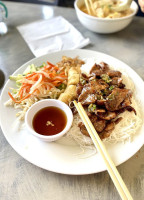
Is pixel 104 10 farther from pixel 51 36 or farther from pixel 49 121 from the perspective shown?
pixel 49 121

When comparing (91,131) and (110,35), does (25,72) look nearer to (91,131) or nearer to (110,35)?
(91,131)

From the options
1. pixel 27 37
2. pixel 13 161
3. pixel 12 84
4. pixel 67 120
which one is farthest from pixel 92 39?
pixel 13 161

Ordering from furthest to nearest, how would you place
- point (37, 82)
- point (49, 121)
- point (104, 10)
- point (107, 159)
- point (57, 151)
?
point (104, 10) < point (37, 82) < point (49, 121) < point (57, 151) < point (107, 159)

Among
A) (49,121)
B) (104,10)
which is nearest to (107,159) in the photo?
(49,121)

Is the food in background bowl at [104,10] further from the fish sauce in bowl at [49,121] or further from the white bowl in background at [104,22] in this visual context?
the fish sauce in bowl at [49,121]

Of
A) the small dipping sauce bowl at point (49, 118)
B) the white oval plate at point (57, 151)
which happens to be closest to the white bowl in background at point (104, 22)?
the white oval plate at point (57, 151)

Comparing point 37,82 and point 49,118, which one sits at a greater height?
point 37,82

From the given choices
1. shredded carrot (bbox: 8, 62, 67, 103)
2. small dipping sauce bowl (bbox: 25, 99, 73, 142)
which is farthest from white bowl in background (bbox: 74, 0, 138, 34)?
small dipping sauce bowl (bbox: 25, 99, 73, 142)
